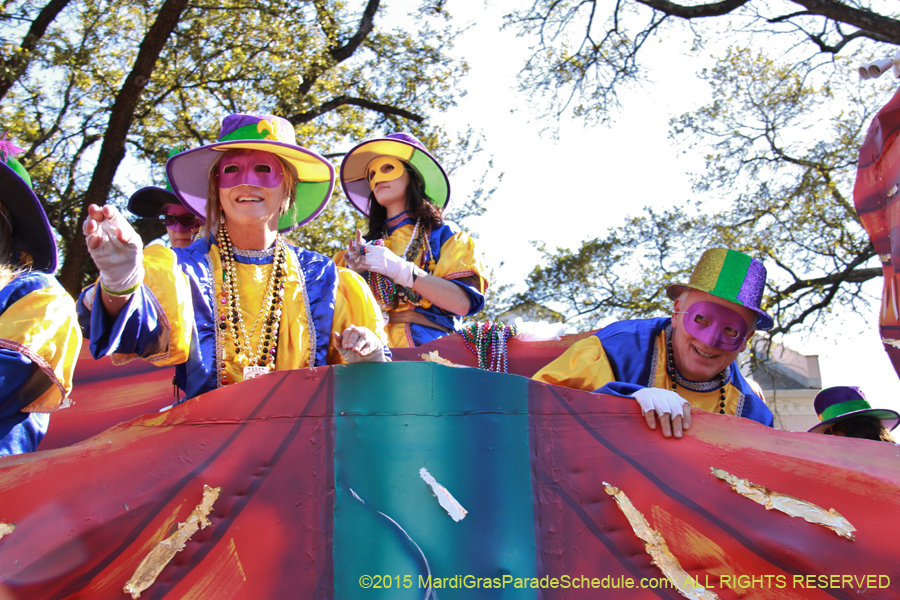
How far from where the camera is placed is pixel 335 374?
6.86 feet

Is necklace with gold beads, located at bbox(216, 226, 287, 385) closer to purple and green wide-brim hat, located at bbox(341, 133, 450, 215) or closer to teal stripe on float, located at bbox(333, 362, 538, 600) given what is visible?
teal stripe on float, located at bbox(333, 362, 538, 600)

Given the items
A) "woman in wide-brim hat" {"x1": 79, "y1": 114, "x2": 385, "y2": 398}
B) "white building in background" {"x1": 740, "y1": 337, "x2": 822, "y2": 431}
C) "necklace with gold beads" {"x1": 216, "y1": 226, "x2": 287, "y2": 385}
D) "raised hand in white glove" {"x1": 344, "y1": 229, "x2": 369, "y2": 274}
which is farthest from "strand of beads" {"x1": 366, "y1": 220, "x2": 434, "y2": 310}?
"white building in background" {"x1": 740, "y1": 337, "x2": 822, "y2": 431}

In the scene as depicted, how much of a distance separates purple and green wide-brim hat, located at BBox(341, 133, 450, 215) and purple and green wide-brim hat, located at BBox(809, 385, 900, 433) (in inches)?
89.1

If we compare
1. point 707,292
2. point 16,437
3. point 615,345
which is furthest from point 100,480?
point 707,292

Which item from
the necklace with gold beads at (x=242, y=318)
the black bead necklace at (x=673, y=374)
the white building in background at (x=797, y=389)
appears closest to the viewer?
the necklace with gold beads at (x=242, y=318)

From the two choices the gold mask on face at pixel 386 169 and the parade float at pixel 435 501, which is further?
the gold mask on face at pixel 386 169

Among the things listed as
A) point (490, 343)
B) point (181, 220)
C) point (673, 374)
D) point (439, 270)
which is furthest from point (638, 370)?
point (181, 220)

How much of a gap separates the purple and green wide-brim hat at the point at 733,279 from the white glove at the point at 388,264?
131 cm

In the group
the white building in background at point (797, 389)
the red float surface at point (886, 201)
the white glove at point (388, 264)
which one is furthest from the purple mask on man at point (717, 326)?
the white building in background at point (797, 389)

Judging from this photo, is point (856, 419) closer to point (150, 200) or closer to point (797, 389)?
point (150, 200)

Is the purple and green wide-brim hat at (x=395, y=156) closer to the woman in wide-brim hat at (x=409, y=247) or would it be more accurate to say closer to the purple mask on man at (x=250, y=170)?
the woman in wide-brim hat at (x=409, y=247)

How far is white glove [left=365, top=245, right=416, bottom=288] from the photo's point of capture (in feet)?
12.2

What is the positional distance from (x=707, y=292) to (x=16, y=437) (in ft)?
8.07

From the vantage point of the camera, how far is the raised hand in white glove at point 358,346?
2201 mm
